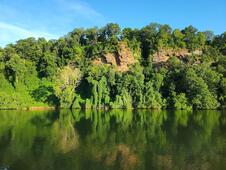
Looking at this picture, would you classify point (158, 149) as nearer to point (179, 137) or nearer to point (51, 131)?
point (179, 137)

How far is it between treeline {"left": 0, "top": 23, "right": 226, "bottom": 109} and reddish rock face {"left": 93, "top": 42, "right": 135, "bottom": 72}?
1.33 metres

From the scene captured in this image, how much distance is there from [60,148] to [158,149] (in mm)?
9374

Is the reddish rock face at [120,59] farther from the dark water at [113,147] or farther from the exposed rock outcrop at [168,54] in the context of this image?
the dark water at [113,147]

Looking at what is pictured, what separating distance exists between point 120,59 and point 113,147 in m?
71.5

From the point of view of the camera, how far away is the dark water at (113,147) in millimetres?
24047

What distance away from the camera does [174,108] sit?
83.7m

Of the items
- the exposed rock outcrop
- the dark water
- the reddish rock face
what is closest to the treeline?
the exposed rock outcrop

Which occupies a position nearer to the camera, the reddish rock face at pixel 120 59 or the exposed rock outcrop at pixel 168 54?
the reddish rock face at pixel 120 59

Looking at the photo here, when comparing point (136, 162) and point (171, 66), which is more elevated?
point (171, 66)

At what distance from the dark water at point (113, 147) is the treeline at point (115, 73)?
3801cm

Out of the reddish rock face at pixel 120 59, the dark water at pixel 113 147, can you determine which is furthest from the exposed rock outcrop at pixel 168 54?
the dark water at pixel 113 147

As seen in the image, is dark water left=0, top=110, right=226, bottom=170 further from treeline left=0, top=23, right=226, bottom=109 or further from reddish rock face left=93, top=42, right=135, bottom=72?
reddish rock face left=93, top=42, right=135, bottom=72

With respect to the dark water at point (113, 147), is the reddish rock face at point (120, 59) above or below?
above

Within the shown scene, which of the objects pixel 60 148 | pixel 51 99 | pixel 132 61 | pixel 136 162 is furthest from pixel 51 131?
pixel 132 61
